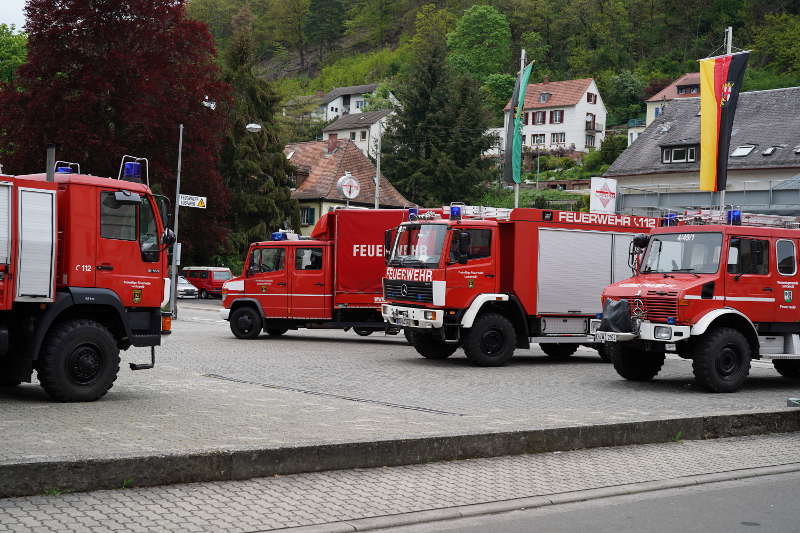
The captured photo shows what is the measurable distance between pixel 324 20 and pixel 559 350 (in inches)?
5837

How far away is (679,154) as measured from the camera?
191ft

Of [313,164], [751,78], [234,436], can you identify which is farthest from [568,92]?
[234,436]

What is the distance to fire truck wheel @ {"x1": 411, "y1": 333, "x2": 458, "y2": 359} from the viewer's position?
19422 mm

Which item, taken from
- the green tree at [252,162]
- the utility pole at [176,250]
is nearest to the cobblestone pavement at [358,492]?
the utility pole at [176,250]

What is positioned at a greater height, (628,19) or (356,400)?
(628,19)

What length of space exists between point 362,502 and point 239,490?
977 mm

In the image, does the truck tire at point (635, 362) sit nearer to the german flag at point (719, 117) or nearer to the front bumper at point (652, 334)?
the front bumper at point (652, 334)

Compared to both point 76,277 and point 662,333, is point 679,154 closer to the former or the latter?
point 662,333

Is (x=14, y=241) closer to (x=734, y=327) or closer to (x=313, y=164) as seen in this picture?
(x=734, y=327)

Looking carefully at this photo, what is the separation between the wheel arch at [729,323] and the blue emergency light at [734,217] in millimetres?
1528

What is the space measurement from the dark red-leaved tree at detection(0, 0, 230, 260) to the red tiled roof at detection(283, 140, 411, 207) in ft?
90.0

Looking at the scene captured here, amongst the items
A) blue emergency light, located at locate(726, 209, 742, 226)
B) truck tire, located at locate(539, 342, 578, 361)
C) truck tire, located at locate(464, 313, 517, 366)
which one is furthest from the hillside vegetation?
blue emergency light, located at locate(726, 209, 742, 226)

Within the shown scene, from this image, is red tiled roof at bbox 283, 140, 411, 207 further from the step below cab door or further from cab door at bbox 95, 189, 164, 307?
cab door at bbox 95, 189, 164, 307

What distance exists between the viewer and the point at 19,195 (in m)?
11.0
